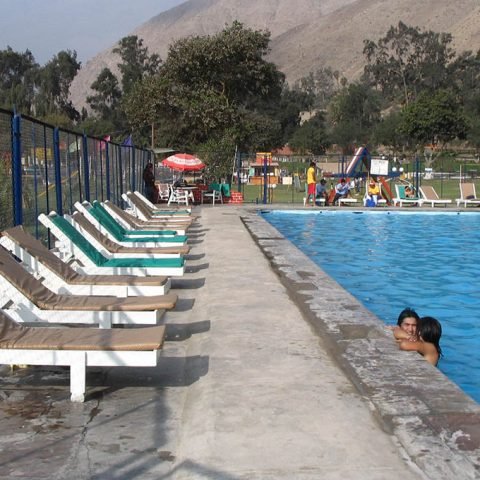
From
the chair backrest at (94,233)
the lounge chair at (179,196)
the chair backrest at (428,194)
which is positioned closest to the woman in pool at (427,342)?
the chair backrest at (94,233)

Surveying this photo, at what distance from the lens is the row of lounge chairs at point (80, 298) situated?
4520 millimetres

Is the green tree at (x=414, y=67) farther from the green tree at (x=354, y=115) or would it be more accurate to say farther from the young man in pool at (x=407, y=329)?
the young man in pool at (x=407, y=329)

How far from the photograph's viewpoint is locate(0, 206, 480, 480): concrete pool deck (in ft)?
11.5

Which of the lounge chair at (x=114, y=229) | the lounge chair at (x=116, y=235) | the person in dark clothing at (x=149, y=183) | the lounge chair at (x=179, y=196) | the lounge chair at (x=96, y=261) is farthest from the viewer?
the lounge chair at (x=179, y=196)

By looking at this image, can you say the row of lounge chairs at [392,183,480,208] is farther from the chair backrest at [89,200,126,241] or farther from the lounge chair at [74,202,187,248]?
the chair backrest at [89,200,126,241]

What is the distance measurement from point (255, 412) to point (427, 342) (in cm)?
249

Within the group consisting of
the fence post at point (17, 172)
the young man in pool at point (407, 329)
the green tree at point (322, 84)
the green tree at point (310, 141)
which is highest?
the green tree at point (322, 84)

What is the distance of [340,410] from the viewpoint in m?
4.20

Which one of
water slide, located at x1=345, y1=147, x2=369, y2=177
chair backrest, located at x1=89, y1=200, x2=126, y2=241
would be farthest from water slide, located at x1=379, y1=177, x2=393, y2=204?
chair backrest, located at x1=89, y1=200, x2=126, y2=241

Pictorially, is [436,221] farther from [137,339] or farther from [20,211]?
[137,339]

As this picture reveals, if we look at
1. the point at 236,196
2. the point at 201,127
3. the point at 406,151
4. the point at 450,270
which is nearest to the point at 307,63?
the point at 406,151

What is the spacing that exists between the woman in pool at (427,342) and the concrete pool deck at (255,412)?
225 mm

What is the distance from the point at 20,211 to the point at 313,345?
3.85m

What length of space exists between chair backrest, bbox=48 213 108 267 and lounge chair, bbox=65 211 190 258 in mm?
494
